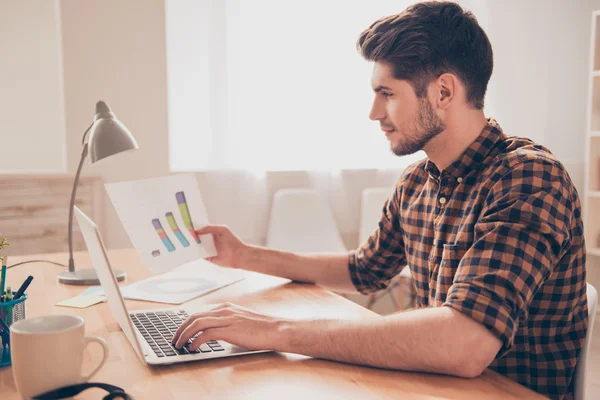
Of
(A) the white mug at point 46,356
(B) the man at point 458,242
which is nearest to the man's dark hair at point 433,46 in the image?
(B) the man at point 458,242

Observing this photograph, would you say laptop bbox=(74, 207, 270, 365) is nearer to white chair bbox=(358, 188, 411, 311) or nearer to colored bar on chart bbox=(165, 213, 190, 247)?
colored bar on chart bbox=(165, 213, 190, 247)

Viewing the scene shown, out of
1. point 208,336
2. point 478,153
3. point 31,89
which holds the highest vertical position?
point 31,89

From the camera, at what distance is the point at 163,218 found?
4.41 ft

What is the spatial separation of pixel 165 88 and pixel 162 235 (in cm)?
176

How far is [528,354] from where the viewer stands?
3.45 feet

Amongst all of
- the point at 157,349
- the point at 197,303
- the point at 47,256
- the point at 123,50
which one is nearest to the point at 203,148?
the point at 123,50

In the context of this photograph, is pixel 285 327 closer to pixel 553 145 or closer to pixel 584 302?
pixel 584 302

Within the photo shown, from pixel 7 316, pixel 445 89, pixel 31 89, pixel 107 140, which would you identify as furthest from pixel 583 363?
pixel 31 89

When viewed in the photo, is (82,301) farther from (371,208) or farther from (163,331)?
(371,208)

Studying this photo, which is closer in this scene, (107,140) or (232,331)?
(232,331)

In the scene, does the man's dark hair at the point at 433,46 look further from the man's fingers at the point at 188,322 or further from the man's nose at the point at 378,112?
the man's fingers at the point at 188,322

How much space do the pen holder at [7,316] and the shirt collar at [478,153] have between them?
2.75 feet

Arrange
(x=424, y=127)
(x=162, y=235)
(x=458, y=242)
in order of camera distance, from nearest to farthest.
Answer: (x=458, y=242), (x=424, y=127), (x=162, y=235)

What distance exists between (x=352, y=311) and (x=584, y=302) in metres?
0.44
